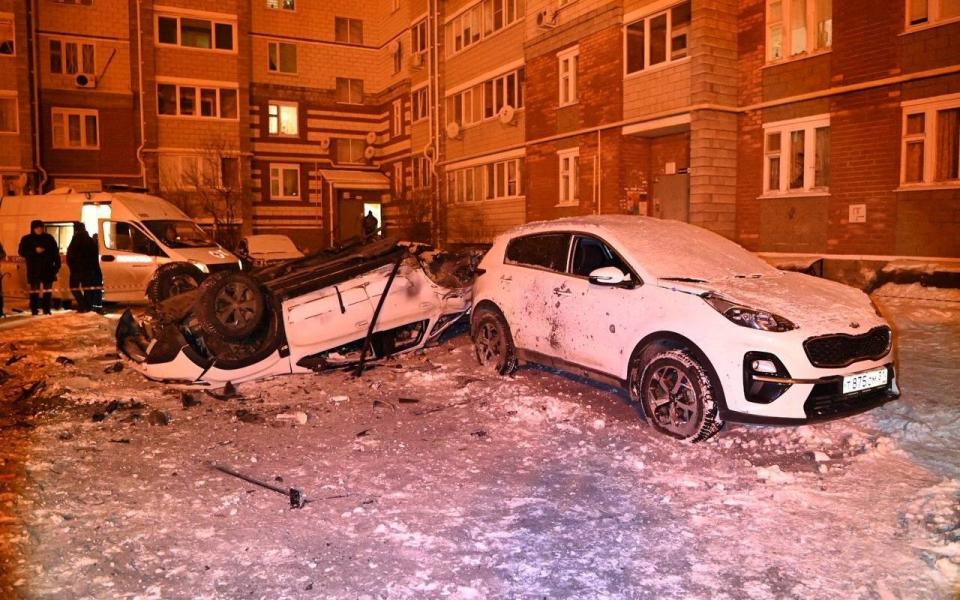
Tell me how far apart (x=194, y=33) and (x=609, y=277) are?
29.7m

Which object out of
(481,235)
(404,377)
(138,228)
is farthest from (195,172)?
(404,377)

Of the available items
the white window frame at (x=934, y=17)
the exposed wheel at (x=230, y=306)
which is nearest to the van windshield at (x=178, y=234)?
the exposed wheel at (x=230, y=306)

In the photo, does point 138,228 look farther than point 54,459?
Yes

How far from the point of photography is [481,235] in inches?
983

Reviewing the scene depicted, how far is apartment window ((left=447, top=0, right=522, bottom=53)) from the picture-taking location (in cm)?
2380

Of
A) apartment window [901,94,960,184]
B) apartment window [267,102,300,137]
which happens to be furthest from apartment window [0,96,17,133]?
apartment window [901,94,960,184]

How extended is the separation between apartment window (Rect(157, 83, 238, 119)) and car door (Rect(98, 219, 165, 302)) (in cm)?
1710

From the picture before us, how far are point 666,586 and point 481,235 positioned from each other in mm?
21903

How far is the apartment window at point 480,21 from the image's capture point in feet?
78.1

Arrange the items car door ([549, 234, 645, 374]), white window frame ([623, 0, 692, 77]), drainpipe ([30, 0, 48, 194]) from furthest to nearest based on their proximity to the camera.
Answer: drainpipe ([30, 0, 48, 194]) < white window frame ([623, 0, 692, 77]) < car door ([549, 234, 645, 374])

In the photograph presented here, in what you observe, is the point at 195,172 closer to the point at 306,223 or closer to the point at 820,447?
the point at 306,223

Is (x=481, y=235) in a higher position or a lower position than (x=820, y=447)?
higher

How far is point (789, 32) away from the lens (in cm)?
1496

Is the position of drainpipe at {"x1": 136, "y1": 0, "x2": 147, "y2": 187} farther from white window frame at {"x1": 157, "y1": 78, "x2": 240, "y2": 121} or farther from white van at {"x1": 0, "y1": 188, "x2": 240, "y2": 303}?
white van at {"x1": 0, "y1": 188, "x2": 240, "y2": 303}
